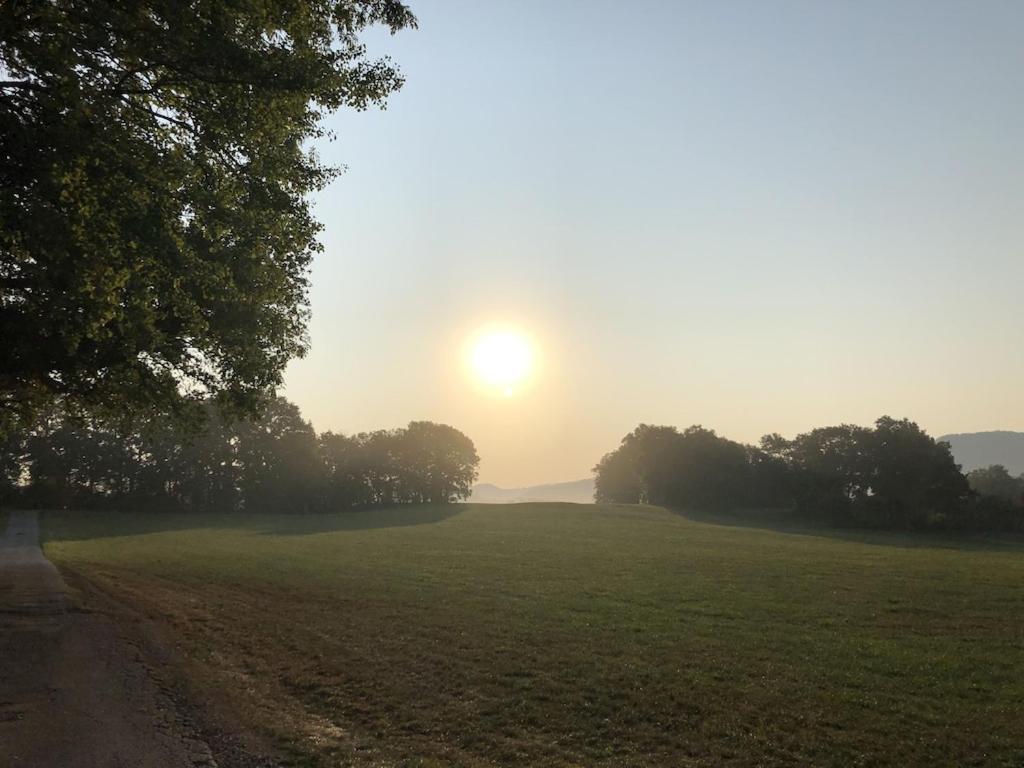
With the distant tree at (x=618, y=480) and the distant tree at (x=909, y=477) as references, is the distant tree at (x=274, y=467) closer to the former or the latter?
the distant tree at (x=618, y=480)

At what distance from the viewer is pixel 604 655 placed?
1809cm

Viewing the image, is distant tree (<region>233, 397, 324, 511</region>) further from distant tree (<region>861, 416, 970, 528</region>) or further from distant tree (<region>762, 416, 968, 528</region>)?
distant tree (<region>861, 416, 970, 528</region>)

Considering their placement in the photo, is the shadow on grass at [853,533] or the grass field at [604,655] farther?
the shadow on grass at [853,533]

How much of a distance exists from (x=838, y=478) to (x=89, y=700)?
371ft

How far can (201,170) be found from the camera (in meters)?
14.6

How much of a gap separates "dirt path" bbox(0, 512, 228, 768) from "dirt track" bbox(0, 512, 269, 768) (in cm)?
2

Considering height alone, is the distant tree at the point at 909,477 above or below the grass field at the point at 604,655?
above

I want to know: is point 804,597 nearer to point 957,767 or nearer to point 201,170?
point 957,767

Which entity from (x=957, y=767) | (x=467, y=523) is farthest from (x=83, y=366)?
(x=467, y=523)

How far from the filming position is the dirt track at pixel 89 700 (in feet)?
34.6

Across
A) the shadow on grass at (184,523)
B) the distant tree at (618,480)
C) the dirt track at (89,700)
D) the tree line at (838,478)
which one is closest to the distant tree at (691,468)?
the tree line at (838,478)

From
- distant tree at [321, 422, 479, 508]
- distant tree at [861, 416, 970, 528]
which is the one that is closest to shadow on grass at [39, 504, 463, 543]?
distant tree at [321, 422, 479, 508]

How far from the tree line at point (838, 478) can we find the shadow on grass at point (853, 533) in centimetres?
437

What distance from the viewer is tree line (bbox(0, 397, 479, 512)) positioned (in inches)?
4158
